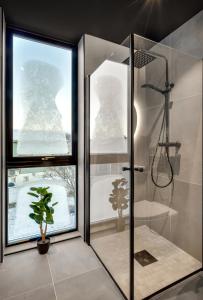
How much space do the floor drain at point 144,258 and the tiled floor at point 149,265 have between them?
0.07ft

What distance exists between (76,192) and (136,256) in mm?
1125

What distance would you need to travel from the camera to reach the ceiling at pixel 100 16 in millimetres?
1621

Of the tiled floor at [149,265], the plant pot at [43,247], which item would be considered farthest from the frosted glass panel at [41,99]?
the tiled floor at [149,265]

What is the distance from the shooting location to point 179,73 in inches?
64.6

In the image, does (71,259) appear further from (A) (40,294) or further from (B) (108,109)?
(B) (108,109)

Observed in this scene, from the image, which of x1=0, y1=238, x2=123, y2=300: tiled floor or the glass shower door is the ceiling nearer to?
the glass shower door

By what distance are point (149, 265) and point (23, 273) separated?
3.68ft

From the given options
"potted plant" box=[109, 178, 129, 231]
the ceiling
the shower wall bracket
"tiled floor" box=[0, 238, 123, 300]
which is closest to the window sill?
"tiled floor" box=[0, 238, 123, 300]

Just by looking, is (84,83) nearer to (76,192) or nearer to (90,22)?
(90,22)

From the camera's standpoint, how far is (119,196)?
5.46 feet

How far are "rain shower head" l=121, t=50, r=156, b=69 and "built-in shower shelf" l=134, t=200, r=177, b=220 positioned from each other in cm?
115

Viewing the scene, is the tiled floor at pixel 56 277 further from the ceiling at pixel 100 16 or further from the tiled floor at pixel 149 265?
the ceiling at pixel 100 16

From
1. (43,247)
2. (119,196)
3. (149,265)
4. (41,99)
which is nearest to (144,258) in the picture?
(149,265)

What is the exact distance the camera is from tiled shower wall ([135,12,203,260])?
1.33 m
